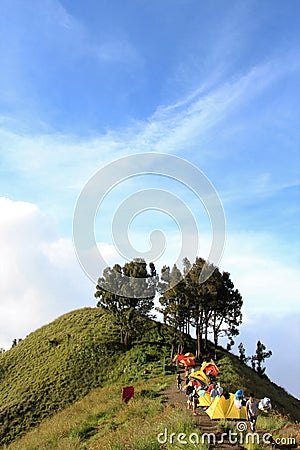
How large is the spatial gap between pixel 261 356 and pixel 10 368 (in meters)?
32.6

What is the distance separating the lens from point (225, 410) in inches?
810

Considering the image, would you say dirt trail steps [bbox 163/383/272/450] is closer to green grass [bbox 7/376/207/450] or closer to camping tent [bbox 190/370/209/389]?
green grass [bbox 7/376/207/450]

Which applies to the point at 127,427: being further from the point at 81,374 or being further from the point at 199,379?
the point at 81,374

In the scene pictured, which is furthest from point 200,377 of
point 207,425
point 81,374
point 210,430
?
point 81,374

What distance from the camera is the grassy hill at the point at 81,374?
35.8 m

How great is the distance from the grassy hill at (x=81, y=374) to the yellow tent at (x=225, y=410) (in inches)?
243

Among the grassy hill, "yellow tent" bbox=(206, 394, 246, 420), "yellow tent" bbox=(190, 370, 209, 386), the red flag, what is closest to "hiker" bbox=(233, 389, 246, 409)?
"yellow tent" bbox=(206, 394, 246, 420)

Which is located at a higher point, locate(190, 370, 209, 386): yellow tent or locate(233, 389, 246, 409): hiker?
locate(190, 370, 209, 386): yellow tent

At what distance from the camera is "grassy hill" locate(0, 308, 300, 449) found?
3576 centimetres

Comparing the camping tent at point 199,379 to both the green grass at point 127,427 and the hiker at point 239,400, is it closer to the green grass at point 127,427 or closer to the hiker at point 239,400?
the green grass at point 127,427

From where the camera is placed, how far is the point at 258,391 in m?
39.0

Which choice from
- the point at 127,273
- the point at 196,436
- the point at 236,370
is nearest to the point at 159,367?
the point at 236,370

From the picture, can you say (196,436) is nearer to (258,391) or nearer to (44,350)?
(258,391)

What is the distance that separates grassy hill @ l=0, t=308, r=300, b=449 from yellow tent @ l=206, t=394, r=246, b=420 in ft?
20.2
